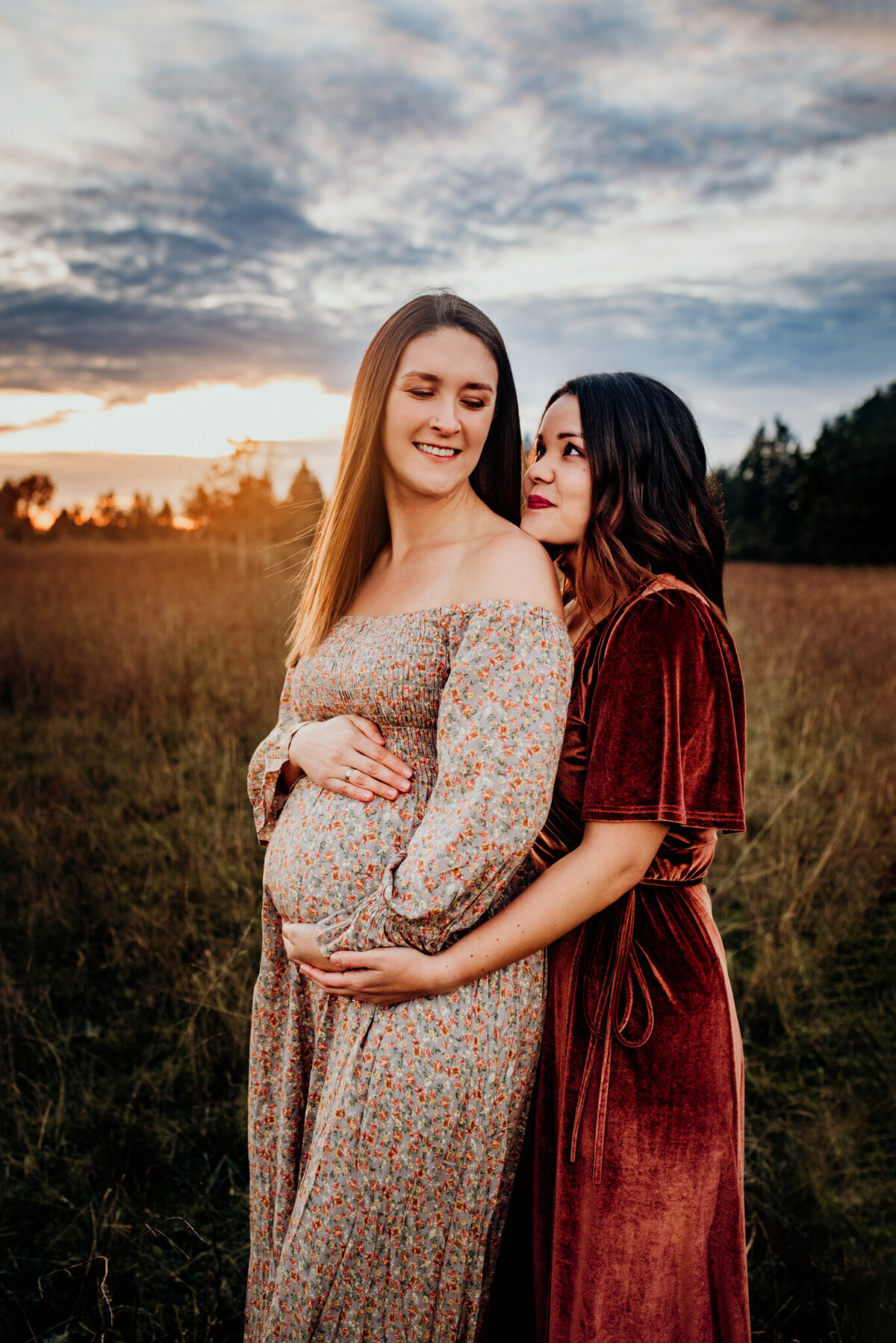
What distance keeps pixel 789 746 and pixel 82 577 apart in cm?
840

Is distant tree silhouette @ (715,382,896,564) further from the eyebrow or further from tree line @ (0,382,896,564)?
the eyebrow

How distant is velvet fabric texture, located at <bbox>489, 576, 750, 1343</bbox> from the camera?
138 cm

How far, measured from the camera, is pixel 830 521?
33000 millimetres

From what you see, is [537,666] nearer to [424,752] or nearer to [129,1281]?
[424,752]

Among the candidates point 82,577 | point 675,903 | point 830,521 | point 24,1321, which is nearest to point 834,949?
point 675,903

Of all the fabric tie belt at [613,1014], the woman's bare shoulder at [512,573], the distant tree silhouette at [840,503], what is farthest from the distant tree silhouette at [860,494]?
the fabric tie belt at [613,1014]

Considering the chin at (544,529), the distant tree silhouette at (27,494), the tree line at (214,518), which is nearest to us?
the chin at (544,529)

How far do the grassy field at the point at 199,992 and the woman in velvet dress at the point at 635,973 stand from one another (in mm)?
947

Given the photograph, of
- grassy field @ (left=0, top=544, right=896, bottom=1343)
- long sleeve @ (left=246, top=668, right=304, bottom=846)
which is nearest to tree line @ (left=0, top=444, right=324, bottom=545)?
grassy field @ (left=0, top=544, right=896, bottom=1343)

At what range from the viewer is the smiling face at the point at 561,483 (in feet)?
5.34

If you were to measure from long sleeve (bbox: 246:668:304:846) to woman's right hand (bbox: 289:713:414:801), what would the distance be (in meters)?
0.14

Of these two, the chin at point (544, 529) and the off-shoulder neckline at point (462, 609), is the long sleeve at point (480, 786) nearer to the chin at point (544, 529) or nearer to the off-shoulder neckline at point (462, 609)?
the off-shoulder neckline at point (462, 609)

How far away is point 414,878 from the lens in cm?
132

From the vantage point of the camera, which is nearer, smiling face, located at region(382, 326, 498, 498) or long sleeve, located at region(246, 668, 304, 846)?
smiling face, located at region(382, 326, 498, 498)
